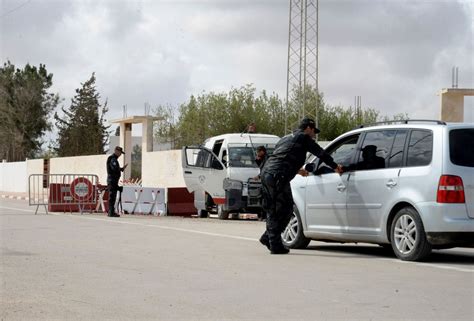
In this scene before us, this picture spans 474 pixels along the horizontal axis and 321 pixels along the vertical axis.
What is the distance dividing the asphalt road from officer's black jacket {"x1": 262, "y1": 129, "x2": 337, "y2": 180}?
1172 millimetres

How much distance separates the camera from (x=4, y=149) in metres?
80.3

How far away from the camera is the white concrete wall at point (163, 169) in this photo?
34125 millimetres

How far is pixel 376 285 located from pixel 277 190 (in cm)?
343

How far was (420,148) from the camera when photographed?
11008 millimetres

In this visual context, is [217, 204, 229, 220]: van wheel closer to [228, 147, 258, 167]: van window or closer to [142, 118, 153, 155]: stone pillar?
[228, 147, 258, 167]: van window

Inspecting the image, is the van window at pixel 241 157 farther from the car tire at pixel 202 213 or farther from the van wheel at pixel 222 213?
the car tire at pixel 202 213

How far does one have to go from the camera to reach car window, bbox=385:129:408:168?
1128 cm

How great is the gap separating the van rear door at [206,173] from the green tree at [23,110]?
2236 inches

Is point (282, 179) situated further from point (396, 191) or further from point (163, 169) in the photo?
point (163, 169)

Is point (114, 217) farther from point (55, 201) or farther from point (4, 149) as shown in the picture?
point (4, 149)

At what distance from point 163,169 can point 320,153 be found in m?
24.1

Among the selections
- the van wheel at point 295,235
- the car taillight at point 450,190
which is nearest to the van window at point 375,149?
the car taillight at point 450,190

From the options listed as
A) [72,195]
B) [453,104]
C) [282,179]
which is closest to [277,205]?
[282,179]

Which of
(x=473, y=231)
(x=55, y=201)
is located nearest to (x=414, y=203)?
(x=473, y=231)
